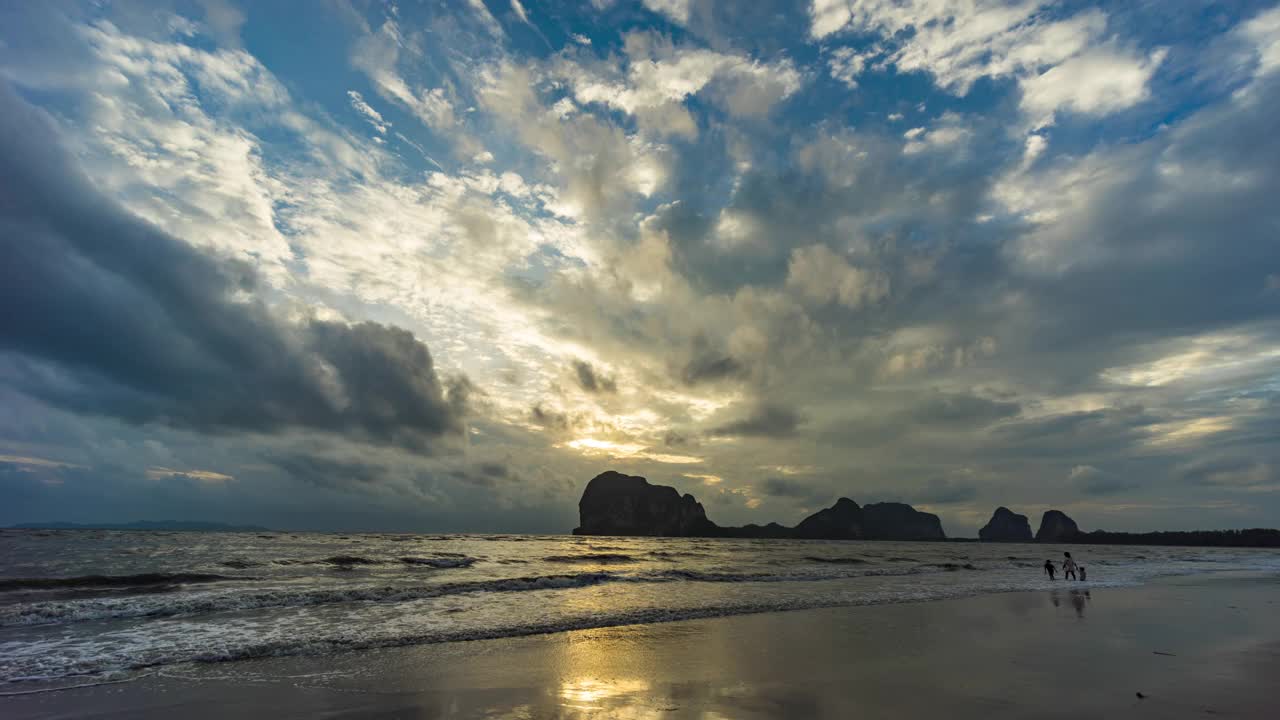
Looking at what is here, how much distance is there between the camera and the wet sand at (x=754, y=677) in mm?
9695

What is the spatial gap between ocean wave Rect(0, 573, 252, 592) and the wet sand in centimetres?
2222

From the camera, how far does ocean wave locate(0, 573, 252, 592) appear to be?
1060 inches

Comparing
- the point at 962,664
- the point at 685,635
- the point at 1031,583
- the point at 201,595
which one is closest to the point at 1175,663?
the point at 962,664

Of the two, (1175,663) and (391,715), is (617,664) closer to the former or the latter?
(391,715)

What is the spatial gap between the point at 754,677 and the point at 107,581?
114 feet

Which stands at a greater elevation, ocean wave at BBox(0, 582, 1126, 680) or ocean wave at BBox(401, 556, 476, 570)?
ocean wave at BBox(0, 582, 1126, 680)

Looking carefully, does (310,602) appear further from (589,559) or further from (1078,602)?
(589,559)

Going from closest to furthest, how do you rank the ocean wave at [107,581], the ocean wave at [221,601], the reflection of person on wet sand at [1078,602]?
the ocean wave at [221,601] → the reflection of person on wet sand at [1078,602] → the ocean wave at [107,581]

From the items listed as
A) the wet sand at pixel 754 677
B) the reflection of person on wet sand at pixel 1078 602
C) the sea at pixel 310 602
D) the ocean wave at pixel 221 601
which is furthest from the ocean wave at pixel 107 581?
the reflection of person on wet sand at pixel 1078 602

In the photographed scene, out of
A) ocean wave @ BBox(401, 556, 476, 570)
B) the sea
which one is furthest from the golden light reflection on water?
ocean wave @ BBox(401, 556, 476, 570)

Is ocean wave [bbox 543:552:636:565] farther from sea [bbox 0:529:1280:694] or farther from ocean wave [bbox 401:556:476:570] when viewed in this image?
sea [bbox 0:529:1280:694]

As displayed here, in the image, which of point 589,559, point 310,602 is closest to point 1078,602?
point 310,602

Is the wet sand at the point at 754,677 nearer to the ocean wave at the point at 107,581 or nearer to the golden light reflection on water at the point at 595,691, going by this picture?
the golden light reflection on water at the point at 595,691

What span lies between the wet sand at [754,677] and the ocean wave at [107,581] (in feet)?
72.9
